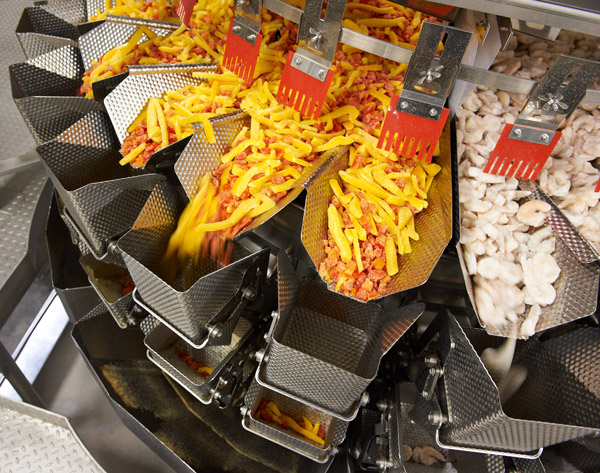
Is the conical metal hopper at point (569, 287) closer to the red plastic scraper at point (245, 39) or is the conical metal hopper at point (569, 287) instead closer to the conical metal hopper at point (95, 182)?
the red plastic scraper at point (245, 39)

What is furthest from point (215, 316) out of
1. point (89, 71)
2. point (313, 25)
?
point (89, 71)

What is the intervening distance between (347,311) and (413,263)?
0.33 metres

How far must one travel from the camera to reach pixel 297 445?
1468 mm

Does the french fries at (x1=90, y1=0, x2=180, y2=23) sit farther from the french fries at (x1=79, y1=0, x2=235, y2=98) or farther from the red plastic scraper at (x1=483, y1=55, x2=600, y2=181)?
the red plastic scraper at (x1=483, y1=55, x2=600, y2=181)

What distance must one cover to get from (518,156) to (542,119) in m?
0.12

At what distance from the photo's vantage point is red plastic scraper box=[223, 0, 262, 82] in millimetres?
1230

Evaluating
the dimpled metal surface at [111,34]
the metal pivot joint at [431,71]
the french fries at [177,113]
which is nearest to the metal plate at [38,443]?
the french fries at [177,113]

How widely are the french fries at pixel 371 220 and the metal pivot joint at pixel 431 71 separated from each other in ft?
0.74

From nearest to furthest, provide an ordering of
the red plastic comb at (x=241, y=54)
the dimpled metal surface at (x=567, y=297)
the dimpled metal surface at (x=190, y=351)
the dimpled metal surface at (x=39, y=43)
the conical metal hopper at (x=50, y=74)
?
the dimpled metal surface at (x=567, y=297)
the red plastic comb at (x=241, y=54)
the dimpled metal surface at (x=190, y=351)
the conical metal hopper at (x=50, y=74)
the dimpled metal surface at (x=39, y=43)

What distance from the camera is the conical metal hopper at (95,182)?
1.37 metres

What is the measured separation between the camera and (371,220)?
4.12 feet

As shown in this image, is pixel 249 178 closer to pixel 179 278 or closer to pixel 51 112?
pixel 179 278

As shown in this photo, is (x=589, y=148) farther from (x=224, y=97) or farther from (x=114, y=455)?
(x=114, y=455)

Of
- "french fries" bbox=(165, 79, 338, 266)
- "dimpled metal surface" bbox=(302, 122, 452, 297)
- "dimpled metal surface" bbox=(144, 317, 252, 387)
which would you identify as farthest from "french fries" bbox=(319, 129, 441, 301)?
"dimpled metal surface" bbox=(144, 317, 252, 387)
